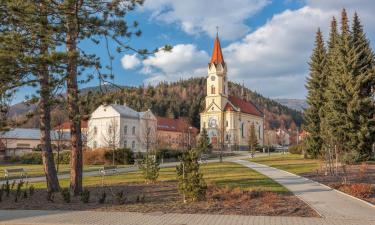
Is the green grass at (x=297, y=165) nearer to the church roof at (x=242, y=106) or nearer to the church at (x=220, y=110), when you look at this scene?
the church at (x=220, y=110)

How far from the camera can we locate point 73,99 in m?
14.1

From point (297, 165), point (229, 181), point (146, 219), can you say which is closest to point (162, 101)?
point (297, 165)

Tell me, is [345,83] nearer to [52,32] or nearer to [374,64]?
[374,64]

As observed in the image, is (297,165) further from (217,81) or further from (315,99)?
(217,81)

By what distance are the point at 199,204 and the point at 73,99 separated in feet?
17.4

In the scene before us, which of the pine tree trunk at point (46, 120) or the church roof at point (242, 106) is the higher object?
the church roof at point (242, 106)

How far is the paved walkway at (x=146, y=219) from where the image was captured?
407 inches

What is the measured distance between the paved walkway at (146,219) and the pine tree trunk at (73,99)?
352 cm

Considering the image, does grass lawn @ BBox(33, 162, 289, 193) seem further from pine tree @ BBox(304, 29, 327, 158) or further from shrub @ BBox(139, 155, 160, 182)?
pine tree @ BBox(304, 29, 327, 158)

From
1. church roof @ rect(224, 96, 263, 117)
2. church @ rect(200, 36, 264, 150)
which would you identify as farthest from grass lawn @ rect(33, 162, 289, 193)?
church roof @ rect(224, 96, 263, 117)

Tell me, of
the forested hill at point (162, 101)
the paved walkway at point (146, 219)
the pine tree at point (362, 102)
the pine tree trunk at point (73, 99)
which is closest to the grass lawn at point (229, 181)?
the forested hill at point (162, 101)

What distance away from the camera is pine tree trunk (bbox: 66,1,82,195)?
44.0 feet

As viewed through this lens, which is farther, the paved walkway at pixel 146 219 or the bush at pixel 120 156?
the bush at pixel 120 156

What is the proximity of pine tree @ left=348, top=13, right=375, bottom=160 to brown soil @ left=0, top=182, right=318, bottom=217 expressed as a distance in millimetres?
18466
